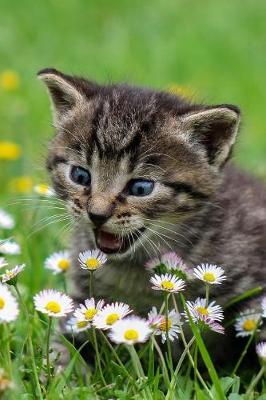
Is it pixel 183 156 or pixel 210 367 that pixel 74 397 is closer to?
pixel 210 367

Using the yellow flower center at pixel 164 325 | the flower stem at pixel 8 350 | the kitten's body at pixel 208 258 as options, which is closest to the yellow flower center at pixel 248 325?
the kitten's body at pixel 208 258

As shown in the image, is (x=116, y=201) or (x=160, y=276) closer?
(x=160, y=276)

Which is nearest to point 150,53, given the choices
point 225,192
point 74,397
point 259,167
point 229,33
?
point 229,33

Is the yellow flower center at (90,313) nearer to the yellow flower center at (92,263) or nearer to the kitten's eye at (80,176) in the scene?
the yellow flower center at (92,263)

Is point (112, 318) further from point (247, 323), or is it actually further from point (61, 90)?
point (61, 90)

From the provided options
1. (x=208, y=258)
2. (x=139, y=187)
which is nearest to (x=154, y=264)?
(x=139, y=187)

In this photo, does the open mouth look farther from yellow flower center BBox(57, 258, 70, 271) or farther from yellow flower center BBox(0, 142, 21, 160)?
yellow flower center BBox(0, 142, 21, 160)

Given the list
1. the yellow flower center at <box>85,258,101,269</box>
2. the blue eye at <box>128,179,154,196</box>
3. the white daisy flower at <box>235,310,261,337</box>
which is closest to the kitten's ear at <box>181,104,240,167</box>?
the blue eye at <box>128,179,154,196</box>
